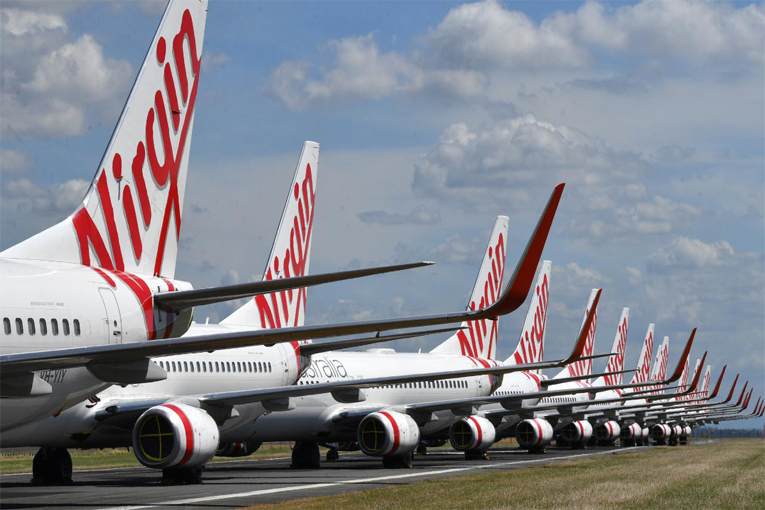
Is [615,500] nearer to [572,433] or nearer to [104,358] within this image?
[104,358]

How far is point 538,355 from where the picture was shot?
54.4 m

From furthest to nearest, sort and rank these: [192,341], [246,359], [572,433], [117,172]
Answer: [572,433]
[246,359]
[117,172]
[192,341]

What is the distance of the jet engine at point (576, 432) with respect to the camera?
175 ft

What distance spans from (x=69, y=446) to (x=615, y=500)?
1029 centimetres

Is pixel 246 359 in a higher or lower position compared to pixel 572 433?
higher

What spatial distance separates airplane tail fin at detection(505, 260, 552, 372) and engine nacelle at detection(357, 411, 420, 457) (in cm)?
2210

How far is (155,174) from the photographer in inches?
678

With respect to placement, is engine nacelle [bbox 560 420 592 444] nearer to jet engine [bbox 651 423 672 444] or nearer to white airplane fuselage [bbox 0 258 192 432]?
jet engine [bbox 651 423 672 444]

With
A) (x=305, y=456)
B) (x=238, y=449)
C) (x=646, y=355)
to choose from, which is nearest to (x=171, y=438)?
(x=305, y=456)

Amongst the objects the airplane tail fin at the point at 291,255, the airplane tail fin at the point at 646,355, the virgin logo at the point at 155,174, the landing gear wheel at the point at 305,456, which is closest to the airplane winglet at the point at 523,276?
the virgin logo at the point at 155,174

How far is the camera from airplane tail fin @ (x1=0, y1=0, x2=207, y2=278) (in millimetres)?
15906

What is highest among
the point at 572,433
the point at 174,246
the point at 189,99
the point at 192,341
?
the point at 189,99

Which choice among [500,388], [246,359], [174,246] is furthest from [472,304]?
[174,246]

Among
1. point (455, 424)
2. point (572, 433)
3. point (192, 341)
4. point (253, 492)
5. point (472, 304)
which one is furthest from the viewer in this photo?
point (572, 433)
